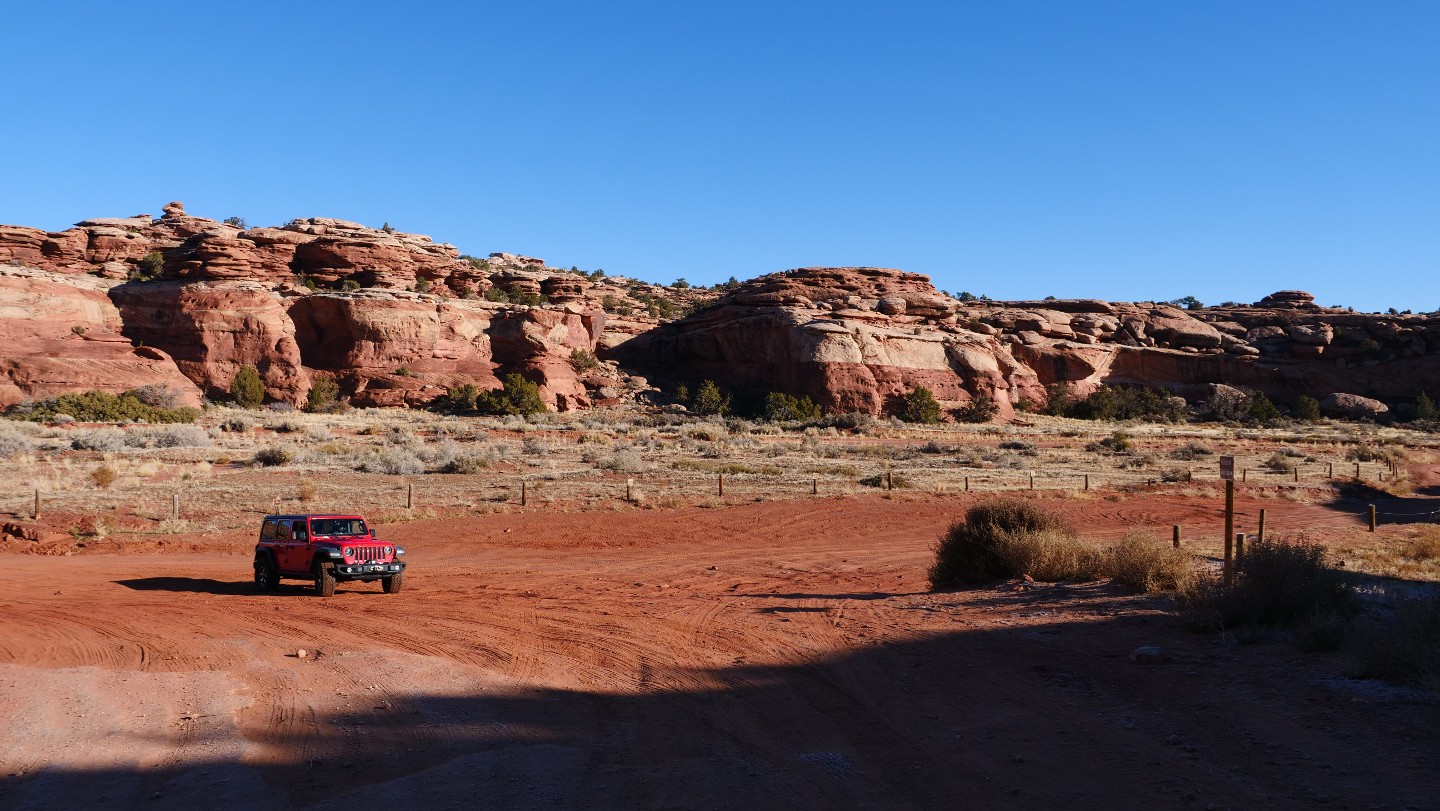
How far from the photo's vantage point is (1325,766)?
6.36 meters

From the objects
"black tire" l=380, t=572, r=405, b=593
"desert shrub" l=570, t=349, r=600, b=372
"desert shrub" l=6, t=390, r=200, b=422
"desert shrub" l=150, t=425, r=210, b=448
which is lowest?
"black tire" l=380, t=572, r=405, b=593

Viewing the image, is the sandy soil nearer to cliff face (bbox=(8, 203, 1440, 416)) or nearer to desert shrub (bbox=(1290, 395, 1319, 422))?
cliff face (bbox=(8, 203, 1440, 416))

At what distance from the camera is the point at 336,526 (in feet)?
51.5

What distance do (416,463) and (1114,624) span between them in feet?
90.1

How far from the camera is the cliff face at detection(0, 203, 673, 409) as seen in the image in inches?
2197

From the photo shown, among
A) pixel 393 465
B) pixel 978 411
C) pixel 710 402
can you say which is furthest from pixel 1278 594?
pixel 978 411

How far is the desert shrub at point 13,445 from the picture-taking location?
110 ft

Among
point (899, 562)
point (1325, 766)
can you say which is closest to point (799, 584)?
point (899, 562)

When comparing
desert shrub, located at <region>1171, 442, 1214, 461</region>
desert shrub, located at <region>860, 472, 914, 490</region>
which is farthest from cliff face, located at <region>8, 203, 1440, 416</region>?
desert shrub, located at <region>860, 472, 914, 490</region>

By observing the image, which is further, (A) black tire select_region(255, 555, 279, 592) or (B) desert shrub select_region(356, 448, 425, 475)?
(B) desert shrub select_region(356, 448, 425, 475)

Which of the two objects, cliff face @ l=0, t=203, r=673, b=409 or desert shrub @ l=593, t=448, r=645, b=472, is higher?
cliff face @ l=0, t=203, r=673, b=409

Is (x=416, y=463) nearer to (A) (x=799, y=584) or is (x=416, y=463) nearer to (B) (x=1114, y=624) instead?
(A) (x=799, y=584)

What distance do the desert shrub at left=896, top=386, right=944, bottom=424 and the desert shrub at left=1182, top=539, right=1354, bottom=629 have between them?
5609cm

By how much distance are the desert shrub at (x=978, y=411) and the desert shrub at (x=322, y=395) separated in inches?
1727
